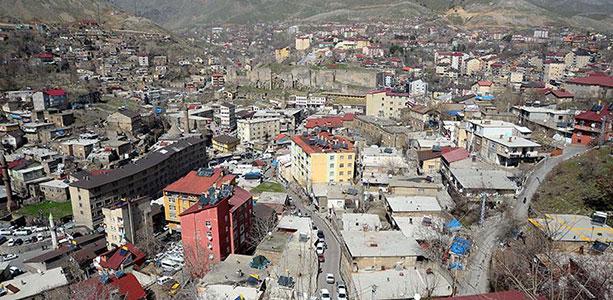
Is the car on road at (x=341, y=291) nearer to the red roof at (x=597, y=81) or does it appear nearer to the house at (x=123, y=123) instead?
the red roof at (x=597, y=81)

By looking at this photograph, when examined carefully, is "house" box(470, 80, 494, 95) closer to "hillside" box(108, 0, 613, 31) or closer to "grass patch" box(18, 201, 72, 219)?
"grass patch" box(18, 201, 72, 219)

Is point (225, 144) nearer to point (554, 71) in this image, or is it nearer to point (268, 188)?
point (268, 188)

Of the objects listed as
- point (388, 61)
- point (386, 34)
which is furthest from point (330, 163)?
point (386, 34)

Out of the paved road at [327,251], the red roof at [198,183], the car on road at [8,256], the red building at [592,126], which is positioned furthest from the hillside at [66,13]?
the red building at [592,126]

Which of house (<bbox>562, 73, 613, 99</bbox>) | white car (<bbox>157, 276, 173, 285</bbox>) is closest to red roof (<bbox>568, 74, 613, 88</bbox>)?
house (<bbox>562, 73, 613, 99</bbox>)

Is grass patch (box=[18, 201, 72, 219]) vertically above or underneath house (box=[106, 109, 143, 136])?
underneath
